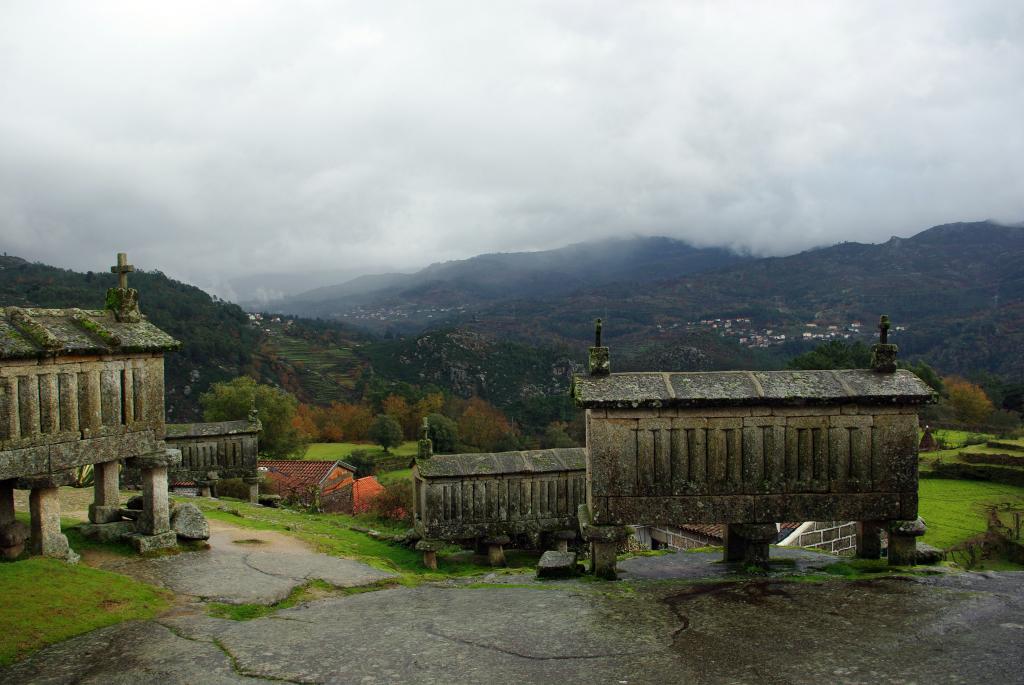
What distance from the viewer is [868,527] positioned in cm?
1282

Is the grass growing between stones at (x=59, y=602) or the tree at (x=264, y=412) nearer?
the grass growing between stones at (x=59, y=602)

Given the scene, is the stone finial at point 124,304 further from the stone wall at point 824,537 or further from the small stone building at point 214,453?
the stone wall at point 824,537

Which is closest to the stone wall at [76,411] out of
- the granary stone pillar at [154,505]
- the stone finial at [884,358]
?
the granary stone pillar at [154,505]

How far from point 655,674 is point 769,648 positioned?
152 centimetres

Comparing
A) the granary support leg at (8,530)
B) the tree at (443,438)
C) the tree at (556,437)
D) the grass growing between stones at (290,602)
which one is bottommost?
the tree at (556,437)

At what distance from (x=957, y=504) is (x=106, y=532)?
3020 centimetres

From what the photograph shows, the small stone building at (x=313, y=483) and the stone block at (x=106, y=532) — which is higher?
the stone block at (x=106, y=532)

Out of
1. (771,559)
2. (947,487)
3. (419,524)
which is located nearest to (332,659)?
(771,559)

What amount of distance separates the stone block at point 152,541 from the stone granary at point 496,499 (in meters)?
7.51

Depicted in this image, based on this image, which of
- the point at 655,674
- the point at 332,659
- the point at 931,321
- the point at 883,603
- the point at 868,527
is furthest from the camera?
the point at 931,321

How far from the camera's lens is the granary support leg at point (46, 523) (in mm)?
11891

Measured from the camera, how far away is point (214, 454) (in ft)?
88.3

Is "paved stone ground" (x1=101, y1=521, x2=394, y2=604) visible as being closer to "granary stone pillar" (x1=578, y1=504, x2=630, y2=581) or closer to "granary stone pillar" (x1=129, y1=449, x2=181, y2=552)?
"granary stone pillar" (x1=129, y1=449, x2=181, y2=552)

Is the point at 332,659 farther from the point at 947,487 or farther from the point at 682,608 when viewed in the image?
the point at 947,487
